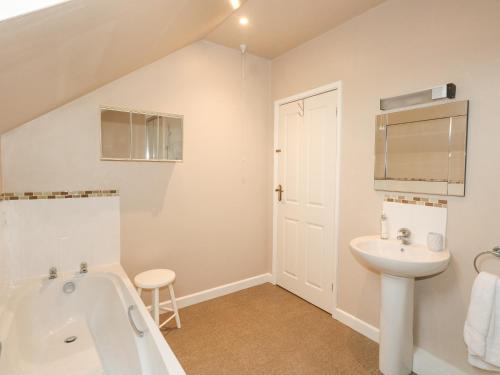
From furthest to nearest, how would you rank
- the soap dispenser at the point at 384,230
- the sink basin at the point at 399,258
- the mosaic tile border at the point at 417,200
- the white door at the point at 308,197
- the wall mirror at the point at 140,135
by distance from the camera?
the white door at the point at 308,197
the wall mirror at the point at 140,135
the soap dispenser at the point at 384,230
the mosaic tile border at the point at 417,200
the sink basin at the point at 399,258

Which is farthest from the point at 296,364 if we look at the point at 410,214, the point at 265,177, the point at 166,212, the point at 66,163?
the point at 66,163

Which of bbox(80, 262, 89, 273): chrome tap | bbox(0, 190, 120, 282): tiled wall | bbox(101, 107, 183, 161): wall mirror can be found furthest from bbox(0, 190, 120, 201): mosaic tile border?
bbox(80, 262, 89, 273): chrome tap

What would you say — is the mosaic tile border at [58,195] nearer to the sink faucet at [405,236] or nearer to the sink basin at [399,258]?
the sink basin at [399,258]

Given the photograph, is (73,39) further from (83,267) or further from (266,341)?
(266,341)

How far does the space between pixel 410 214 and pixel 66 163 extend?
256 cm

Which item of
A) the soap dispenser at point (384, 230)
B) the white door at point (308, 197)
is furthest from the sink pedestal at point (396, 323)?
the white door at point (308, 197)

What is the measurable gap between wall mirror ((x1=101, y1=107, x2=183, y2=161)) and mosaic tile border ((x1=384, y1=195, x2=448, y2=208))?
1.83m

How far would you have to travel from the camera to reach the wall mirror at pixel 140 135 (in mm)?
2256

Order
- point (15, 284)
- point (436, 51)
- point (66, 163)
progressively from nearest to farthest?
point (436, 51) → point (15, 284) → point (66, 163)

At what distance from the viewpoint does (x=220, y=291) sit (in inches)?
116

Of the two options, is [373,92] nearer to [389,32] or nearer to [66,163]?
[389,32]

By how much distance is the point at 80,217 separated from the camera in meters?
2.16

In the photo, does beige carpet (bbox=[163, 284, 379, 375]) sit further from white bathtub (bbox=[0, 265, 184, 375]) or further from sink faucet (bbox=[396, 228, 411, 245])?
sink faucet (bbox=[396, 228, 411, 245])

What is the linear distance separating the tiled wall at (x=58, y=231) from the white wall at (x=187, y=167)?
0.09 m
